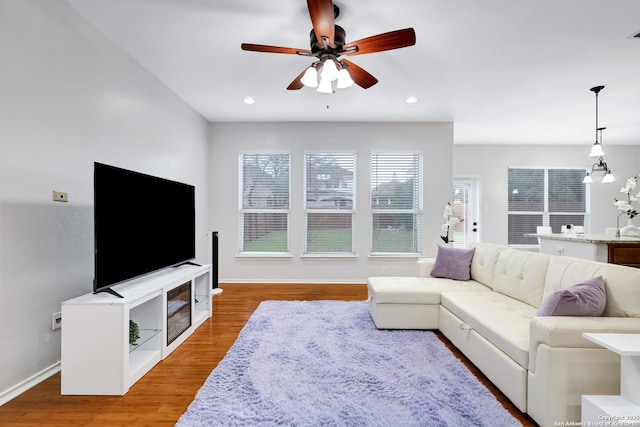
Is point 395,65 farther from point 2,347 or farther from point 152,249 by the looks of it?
point 2,347

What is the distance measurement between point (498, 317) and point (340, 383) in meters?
1.21

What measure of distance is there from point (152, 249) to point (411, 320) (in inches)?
97.5

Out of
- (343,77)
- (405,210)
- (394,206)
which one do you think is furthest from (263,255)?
(343,77)

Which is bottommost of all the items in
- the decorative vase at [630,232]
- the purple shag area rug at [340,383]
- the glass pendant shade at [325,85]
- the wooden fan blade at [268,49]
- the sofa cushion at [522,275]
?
the purple shag area rug at [340,383]

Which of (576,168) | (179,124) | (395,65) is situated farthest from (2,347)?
(576,168)

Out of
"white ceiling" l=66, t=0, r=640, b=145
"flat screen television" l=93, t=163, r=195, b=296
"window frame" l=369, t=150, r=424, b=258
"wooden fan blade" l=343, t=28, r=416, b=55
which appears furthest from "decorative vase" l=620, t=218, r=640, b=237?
"flat screen television" l=93, t=163, r=195, b=296

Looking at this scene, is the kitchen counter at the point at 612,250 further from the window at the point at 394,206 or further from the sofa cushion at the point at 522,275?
the window at the point at 394,206

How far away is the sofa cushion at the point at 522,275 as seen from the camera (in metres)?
2.58

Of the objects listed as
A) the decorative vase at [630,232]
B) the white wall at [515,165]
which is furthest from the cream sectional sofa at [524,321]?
the white wall at [515,165]

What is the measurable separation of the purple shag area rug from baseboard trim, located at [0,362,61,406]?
1.12 meters

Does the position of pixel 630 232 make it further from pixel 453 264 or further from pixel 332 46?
pixel 332 46

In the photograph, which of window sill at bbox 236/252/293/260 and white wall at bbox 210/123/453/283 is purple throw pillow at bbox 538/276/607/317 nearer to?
white wall at bbox 210/123/453/283

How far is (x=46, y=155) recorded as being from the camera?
2.19 metres

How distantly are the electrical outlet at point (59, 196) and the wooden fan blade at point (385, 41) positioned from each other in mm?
2284
